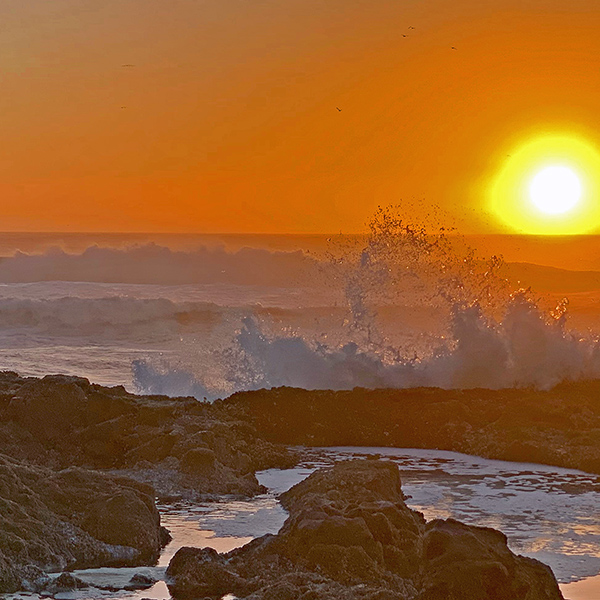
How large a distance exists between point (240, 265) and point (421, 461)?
190 feet

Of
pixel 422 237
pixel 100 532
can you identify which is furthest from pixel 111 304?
pixel 100 532

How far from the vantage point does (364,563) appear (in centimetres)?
812

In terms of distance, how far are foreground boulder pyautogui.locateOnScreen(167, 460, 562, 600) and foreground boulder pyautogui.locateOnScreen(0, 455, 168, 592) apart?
0.88 m

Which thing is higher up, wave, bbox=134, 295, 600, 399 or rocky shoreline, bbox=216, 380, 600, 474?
wave, bbox=134, 295, 600, 399

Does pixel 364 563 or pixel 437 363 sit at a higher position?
pixel 437 363

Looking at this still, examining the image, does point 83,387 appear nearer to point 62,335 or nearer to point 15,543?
point 15,543

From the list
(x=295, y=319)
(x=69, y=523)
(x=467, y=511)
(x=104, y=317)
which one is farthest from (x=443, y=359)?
(x=295, y=319)

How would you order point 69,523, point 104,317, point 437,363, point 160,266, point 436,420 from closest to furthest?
point 69,523 < point 436,420 < point 437,363 < point 104,317 < point 160,266

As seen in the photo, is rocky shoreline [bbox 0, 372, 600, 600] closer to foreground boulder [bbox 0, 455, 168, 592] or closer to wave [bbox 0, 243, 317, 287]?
foreground boulder [bbox 0, 455, 168, 592]

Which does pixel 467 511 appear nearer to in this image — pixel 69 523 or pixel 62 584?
pixel 69 523


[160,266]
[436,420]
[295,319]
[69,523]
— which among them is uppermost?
[160,266]

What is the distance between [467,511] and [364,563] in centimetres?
318

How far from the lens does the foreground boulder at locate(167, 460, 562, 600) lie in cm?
667

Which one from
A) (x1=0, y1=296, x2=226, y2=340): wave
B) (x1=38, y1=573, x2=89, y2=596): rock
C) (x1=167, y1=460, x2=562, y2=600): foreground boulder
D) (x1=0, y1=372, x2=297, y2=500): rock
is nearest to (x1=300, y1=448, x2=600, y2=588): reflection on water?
(x1=167, y1=460, x2=562, y2=600): foreground boulder
